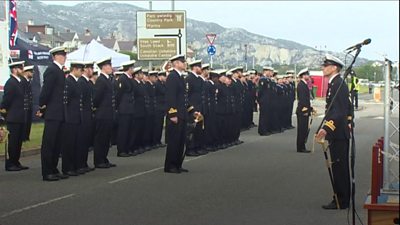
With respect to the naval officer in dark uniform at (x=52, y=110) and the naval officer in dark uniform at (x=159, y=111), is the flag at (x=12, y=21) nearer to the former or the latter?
the naval officer in dark uniform at (x=159, y=111)

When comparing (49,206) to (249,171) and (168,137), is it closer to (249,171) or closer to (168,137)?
(168,137)

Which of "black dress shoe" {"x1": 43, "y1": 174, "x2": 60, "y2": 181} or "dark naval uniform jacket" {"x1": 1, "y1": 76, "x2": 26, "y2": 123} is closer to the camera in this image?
"black dress shoe" {"x1": 43, "y1": 174, "x2": 60, "y2": 181}

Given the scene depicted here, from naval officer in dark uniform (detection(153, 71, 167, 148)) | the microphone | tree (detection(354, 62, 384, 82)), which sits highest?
the microphone

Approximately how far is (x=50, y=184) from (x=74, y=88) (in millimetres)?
1929

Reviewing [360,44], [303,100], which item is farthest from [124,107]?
[360,44]

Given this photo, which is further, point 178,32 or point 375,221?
point 178,32

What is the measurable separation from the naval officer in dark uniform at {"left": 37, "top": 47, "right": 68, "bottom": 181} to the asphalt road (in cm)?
35

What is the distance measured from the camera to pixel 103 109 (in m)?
13.9

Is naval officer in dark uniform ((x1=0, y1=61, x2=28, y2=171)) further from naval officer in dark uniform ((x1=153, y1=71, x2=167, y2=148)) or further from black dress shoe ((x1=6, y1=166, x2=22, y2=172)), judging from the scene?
naval officer in dark uniform ((x1=153, y1=71, x2=167, y2=148))

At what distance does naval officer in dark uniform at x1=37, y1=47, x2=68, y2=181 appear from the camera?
11.7 m

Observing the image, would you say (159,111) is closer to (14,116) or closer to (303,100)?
(303,100)

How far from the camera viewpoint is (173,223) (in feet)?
27.1

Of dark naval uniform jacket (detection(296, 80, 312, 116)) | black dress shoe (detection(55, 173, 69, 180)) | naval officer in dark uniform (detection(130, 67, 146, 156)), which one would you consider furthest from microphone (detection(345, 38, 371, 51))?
dark naval uniform jacket (detection(296, 80, 312, 116))

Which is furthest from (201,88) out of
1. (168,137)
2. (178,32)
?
(178,32)
